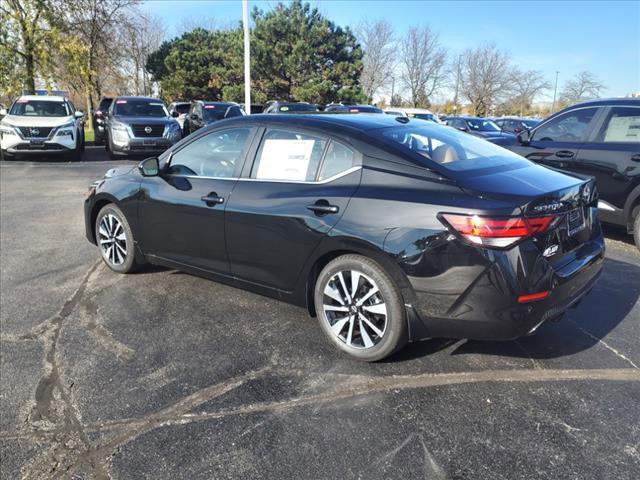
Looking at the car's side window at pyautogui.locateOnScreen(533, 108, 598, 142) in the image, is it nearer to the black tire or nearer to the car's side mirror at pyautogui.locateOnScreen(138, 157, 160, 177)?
the black tire

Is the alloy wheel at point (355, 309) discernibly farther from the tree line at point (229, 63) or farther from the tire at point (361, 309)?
the tree line at point (229, 63)

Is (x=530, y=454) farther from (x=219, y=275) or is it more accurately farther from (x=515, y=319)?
(x=219, y=275)

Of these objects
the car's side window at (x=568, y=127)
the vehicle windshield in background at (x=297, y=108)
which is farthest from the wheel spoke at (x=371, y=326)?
the vehicle windshield in background at (x=297, y=108)

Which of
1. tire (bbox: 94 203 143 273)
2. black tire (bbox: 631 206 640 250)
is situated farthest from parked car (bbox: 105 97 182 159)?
black tire (bbox: 631 206 640 250)

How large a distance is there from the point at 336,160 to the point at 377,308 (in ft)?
3.40

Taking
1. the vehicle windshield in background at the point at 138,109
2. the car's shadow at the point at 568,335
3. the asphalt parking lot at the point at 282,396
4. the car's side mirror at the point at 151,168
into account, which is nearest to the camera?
the asphalt parking lot at the point at 282,396

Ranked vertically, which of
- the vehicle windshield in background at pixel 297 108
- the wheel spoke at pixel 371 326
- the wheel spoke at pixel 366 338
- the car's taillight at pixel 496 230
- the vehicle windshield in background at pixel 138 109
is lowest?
the wheel spoke at pixel 366 338

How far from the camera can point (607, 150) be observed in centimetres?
601

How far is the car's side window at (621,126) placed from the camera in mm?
5805

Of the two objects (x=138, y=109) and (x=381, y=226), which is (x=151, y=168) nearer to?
(x=381, y=226)

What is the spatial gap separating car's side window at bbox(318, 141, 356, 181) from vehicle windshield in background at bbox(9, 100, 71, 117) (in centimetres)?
1404

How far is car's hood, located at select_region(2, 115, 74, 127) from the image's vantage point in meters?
13.7

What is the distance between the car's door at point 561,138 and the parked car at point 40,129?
12.5m

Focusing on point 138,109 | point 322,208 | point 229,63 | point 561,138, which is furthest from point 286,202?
point 229,63
